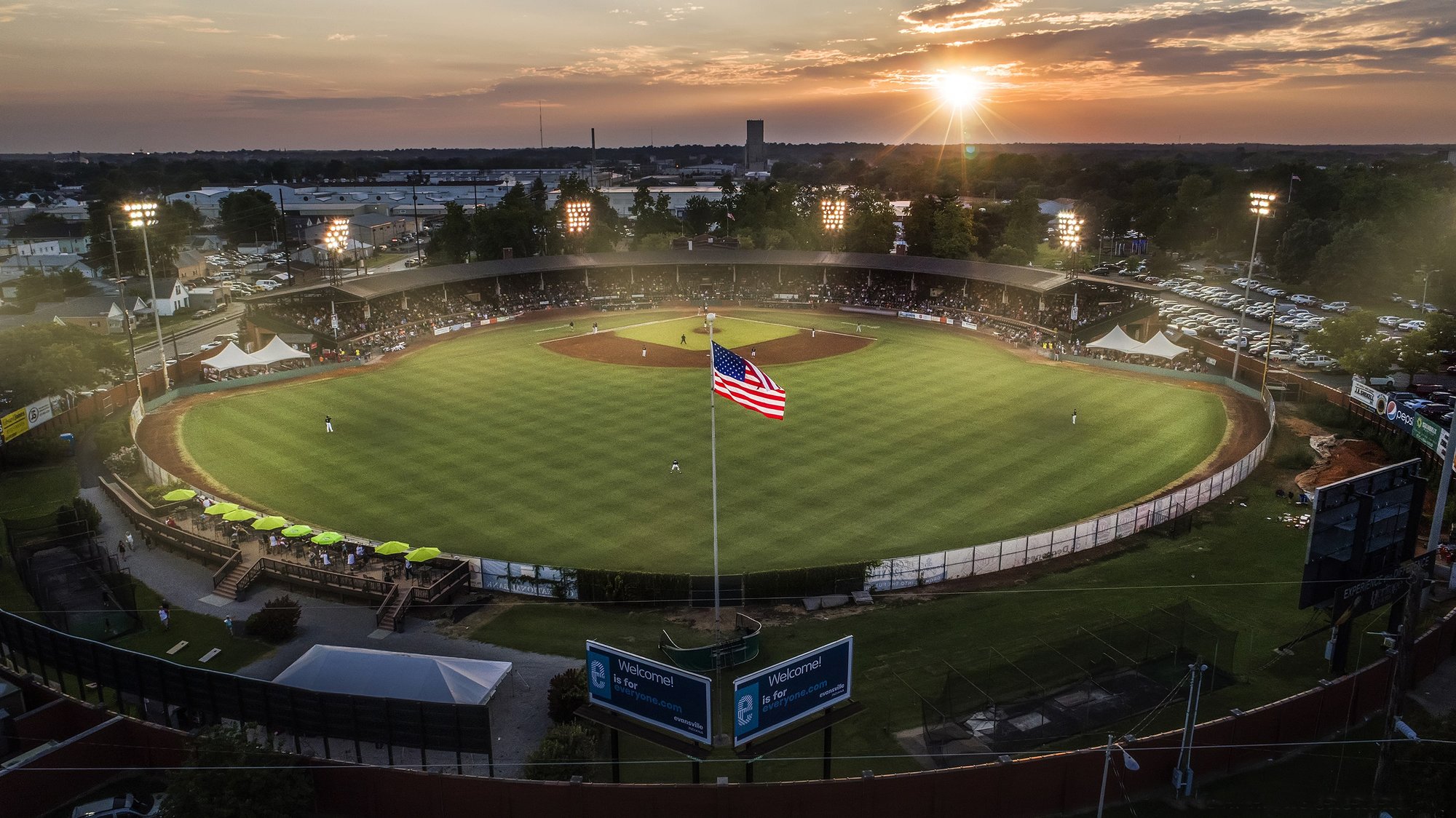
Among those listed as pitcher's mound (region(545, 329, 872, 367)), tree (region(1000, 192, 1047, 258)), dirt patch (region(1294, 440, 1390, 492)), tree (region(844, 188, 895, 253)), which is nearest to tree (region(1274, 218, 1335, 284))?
tree (region(1000, 192, 1047, 258))

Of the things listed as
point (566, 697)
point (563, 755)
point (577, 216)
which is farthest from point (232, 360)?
point (563, 755)

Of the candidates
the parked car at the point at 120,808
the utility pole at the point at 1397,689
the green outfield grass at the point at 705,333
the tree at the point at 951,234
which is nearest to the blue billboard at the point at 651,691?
the parked car at the point at 120,808

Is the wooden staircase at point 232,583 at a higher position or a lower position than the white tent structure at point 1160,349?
lower

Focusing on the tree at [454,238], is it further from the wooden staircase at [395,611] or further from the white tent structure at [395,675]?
the white tent structure at [395,675]

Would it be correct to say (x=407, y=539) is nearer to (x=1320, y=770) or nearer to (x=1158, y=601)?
(x=1158, y=601)

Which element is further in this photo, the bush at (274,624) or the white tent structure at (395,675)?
the bush at (274,624)

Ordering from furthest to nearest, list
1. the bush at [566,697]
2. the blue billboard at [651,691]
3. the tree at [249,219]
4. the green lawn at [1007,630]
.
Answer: the tree at [249,219] → the bush at [566,697] → the green lawn at [1007,630] → the blue billboard at [651,691]

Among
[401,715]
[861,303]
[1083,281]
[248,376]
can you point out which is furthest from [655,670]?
[861,303]
